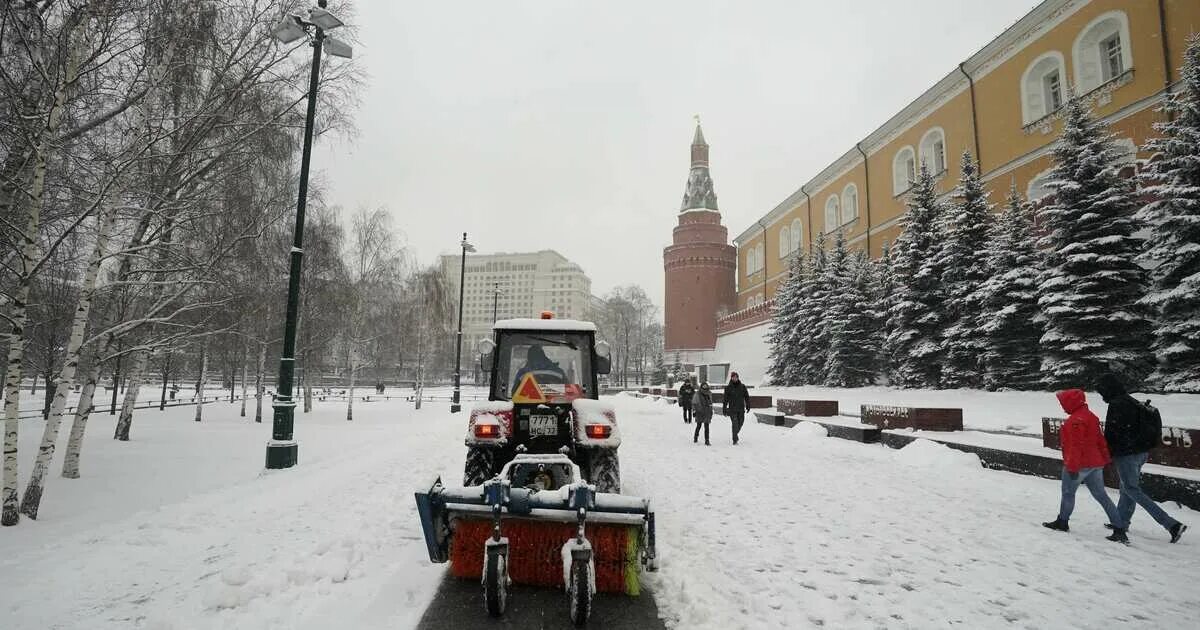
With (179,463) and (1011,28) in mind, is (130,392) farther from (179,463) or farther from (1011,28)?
(1011,28)

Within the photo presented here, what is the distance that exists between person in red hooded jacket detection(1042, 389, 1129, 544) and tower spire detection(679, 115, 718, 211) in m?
55.7

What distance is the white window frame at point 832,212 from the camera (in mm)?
41656

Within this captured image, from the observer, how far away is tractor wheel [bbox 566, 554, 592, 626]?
3186 millimetres

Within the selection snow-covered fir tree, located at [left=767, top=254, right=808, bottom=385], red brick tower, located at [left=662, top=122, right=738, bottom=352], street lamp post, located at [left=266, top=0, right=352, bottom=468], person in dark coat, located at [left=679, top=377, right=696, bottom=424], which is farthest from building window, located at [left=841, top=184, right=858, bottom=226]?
street lamp post, located at [left=266, top=0, right=352, bottom=468]

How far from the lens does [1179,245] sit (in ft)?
41.0

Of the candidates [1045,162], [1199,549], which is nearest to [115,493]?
[1199,549]

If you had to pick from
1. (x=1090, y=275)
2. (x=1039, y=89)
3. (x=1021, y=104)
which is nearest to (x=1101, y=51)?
(x=1039, y=89)

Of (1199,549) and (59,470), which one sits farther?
(59,470)

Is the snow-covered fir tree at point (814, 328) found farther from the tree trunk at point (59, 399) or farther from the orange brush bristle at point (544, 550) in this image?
the tree trunk at point (59, 399)

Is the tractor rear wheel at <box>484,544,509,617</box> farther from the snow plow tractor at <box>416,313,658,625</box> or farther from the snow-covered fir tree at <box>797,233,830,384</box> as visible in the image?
the snow-covered fir tree at <box>797,233,830,384</box>

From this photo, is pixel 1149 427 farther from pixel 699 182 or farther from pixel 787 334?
pixel 699 182

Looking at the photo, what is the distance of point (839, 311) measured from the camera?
2625cm

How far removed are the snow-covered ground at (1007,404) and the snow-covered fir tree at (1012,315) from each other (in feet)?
2.73

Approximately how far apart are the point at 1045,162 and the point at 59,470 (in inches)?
1343
